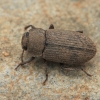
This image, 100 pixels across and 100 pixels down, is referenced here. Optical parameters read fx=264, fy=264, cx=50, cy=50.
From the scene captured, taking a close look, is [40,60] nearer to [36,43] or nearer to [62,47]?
[36,43]

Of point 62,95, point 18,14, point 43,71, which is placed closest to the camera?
point 62,95

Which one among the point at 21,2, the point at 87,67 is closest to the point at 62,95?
the point at 87,67

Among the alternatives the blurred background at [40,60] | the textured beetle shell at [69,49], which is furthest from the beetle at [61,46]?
the blurred background at [40,60]

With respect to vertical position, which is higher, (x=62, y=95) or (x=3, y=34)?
(x=3, y=34)

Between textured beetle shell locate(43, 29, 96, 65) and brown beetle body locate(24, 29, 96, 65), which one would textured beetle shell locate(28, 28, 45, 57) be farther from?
textured beetle shell locate(43, 29, 96, 65)

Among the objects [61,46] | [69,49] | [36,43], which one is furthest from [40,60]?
[69,49]

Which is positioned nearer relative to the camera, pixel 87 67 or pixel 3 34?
pixel 87 67

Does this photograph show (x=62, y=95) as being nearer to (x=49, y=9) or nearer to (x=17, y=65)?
(x=17, y=65)
